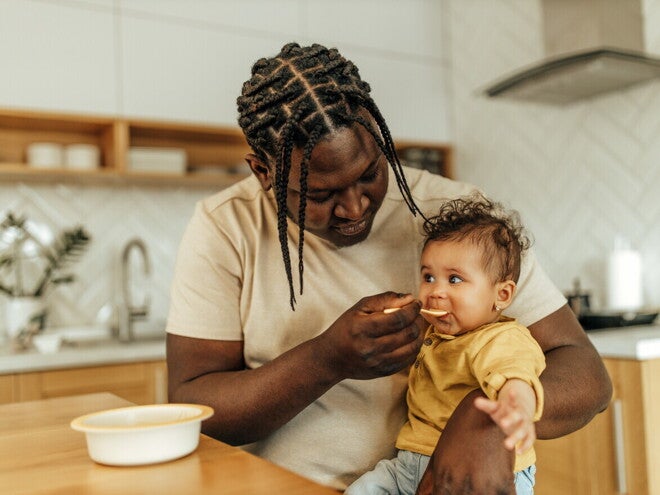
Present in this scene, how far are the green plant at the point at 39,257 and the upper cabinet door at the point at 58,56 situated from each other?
0.51m

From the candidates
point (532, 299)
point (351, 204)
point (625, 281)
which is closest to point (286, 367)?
point (351, 204)

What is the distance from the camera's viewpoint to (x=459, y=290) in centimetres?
121

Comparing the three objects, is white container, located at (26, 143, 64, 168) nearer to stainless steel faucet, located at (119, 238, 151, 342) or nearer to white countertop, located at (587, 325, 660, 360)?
stainless steel faucet, located at (119, 238, 151, 342)

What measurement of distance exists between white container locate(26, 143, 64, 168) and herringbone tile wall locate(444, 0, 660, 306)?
6.77 feet

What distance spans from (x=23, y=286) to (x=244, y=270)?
6.63 feet

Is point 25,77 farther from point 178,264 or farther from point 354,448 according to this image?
point 354,448

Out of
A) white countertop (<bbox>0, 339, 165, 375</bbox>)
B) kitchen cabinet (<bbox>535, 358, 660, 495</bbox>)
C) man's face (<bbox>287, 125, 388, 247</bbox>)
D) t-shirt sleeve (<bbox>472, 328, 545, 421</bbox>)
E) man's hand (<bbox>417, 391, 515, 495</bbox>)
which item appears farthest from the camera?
white countertop (<bbox>0, 339, 165, 375</bbox>)

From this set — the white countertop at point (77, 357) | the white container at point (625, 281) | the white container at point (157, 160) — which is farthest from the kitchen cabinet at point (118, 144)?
the white container at point (625, 281)

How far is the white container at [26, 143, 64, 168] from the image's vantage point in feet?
9.14

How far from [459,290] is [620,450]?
1126 millimetres

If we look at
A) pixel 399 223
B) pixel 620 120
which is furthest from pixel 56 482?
pixel 620 120

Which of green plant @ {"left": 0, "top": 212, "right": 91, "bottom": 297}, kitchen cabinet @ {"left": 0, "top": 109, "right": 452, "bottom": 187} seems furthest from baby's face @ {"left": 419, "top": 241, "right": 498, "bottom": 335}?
green plant @ {"left": 0, "top": 212, "right": 91, "bottom": 297}

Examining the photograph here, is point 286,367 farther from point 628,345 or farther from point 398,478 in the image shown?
point 628,345

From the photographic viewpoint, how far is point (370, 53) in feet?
11.9
